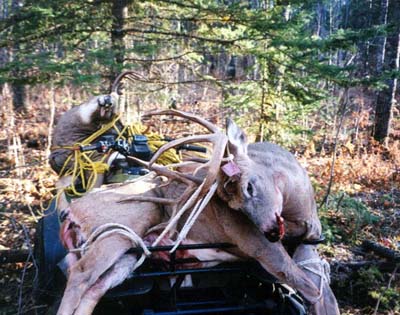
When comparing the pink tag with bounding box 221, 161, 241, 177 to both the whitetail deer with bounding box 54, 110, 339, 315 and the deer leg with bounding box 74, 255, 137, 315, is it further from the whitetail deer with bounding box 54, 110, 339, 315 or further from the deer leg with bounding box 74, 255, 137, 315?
the deer leg with bounding box 74, 255, 137, 315

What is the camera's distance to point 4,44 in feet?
22.0

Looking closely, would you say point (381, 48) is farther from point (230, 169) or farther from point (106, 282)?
point (106, 282)

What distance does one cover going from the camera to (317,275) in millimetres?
2566

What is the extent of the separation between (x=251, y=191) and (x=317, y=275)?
731 mm

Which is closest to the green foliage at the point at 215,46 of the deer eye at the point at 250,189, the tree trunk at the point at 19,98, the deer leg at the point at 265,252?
the deer leg at the point at 265,252

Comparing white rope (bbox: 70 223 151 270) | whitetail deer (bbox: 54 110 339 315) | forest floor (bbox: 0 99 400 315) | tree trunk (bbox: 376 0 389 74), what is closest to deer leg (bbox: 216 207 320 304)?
whitetail deer (bbox: 54 110 339 315)

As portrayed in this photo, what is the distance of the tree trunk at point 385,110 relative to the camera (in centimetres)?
1276

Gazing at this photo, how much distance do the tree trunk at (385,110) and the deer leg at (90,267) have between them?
38.1ft

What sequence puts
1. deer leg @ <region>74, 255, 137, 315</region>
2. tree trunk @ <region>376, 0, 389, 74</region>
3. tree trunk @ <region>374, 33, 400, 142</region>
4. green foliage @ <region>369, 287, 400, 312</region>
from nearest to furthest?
deer leg @ <region>74, 255, 137, 315</region> < green foliage @ <region>369, 287, 400, 312</region> < tree trunk @ <region>374, 33, 400, 142</region> < tree trunk @ <region>376, 0, 389, 74</region>

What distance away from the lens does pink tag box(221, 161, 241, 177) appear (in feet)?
7.22

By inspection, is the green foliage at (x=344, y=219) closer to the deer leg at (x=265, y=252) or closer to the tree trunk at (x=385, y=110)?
the deer leg at (x=265, y=252)

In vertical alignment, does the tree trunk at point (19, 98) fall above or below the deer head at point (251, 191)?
below

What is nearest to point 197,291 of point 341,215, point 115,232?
point 115,232

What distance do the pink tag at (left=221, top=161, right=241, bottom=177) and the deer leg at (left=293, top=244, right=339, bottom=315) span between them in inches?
29.2
